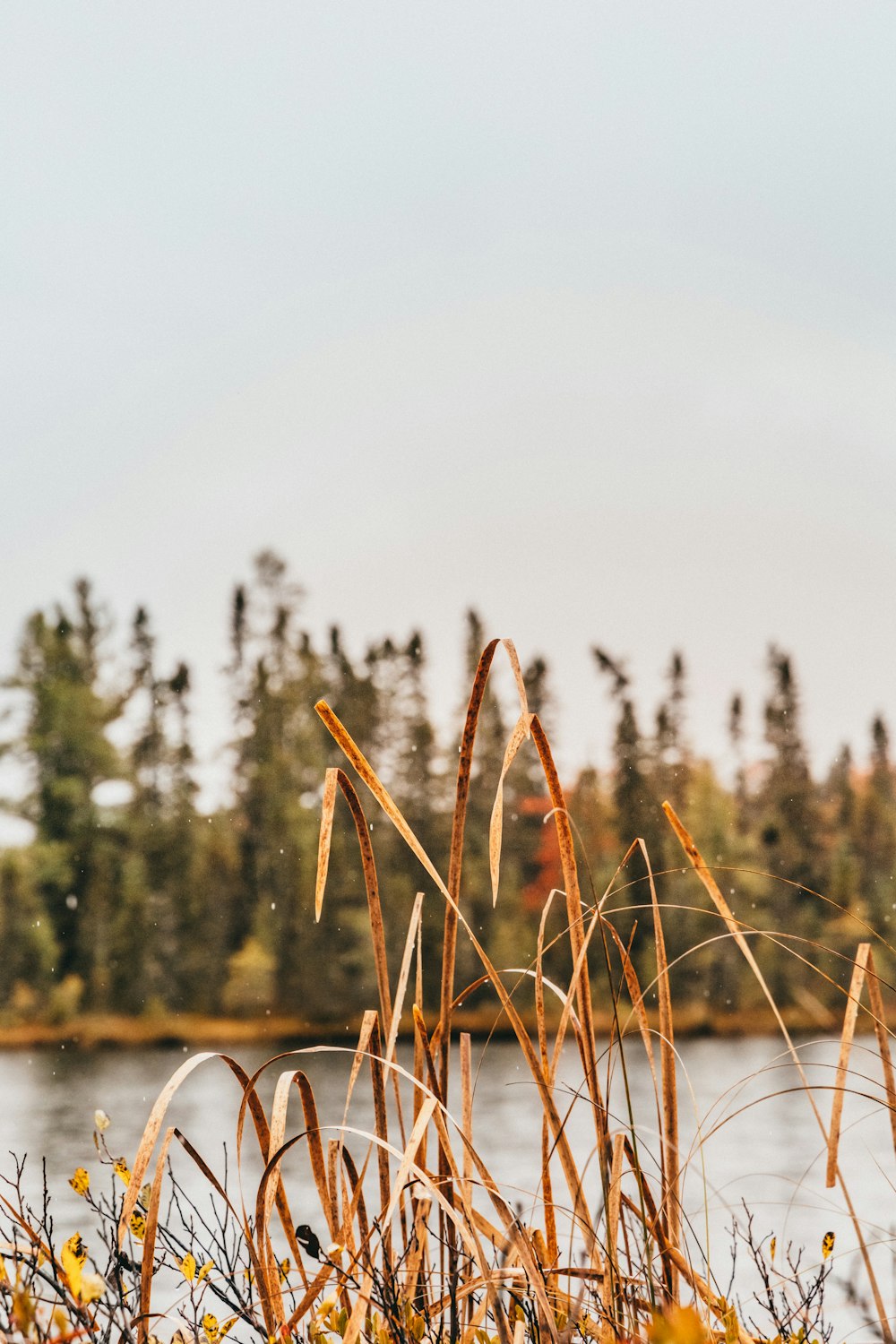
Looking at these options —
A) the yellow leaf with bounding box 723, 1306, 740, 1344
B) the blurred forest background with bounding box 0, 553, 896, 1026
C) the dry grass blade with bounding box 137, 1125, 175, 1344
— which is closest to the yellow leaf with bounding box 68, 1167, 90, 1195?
the dry grass blade with bounding box 137, 1125, 175, 1344

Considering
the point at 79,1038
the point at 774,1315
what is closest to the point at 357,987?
the point at 79,1038

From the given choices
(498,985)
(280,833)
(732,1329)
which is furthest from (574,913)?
(280,833)

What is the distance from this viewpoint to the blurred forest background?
27641mm

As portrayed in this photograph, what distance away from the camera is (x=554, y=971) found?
2162 cm

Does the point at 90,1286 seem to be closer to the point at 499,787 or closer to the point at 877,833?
the point at 499,787

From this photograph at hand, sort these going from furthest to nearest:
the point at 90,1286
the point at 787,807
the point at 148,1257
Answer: the point at 787,807 < the point at 148,1257 < the point at 90,1286

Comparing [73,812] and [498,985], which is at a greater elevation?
[73,812]

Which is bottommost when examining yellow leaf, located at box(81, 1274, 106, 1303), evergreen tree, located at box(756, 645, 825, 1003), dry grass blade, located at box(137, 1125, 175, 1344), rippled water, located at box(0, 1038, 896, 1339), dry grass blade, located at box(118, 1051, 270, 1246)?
rippled water, located at box(0, 1038, 896, 1339)

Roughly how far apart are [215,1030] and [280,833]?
185 inches

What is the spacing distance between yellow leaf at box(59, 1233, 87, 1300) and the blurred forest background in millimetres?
25584

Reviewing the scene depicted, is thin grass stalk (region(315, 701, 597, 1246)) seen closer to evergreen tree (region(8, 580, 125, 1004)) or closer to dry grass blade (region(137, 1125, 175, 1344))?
dry grass blade (region(137, 1125, 175, 1344))

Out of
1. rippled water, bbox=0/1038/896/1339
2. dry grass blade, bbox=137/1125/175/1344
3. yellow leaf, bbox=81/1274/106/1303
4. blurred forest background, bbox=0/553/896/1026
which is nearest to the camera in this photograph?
yellow leaf, bbox=81/1274/106/1303

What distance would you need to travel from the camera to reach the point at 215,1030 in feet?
92.7

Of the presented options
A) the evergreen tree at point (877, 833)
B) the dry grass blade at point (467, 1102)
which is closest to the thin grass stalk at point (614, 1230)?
the dry grass blade at point (467, 1102)
